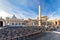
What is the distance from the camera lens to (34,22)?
1357 inches

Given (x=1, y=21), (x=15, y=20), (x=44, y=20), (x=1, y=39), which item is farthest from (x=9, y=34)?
(x=44, y=20)

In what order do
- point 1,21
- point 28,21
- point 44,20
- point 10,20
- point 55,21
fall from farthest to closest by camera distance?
point 55,21 < point 44,20 < point 28,21 < point 10,20 < point 1,21

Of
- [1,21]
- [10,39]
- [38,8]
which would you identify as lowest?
[10,39]

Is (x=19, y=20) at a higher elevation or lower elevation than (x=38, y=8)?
lower

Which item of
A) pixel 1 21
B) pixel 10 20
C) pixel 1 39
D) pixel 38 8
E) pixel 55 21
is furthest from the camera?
pixel 55 21

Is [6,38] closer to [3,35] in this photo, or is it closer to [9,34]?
[3,35]

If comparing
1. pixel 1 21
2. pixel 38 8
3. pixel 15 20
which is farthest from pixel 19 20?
pixel 1 21

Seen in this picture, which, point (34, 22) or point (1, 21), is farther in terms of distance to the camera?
point (34, 22)

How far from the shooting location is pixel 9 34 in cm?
1009

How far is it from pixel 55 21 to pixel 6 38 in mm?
40137

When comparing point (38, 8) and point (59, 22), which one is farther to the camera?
point (59, 22)

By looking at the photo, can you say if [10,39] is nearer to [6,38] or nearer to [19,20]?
[6,38]

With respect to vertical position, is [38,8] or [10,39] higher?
[38,8]

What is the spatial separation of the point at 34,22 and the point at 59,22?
61.1 feet
